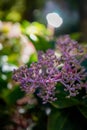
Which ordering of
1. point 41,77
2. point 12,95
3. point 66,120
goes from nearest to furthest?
point 41,77 → point 66,120 → point 12,95

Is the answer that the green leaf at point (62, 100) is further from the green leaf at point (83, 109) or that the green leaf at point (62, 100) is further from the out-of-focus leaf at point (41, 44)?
the out-of-focus leaf at point (41, 44)

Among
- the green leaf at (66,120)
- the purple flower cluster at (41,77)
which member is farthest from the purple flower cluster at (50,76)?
the green leaf at (66,120)

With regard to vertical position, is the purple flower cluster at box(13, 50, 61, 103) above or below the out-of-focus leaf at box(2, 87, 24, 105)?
below

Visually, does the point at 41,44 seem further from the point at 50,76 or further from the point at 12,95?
the point at 50,76

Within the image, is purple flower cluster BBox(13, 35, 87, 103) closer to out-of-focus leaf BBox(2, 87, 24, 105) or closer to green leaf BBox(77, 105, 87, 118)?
green leaf BBox(77, 105, 87, 118)

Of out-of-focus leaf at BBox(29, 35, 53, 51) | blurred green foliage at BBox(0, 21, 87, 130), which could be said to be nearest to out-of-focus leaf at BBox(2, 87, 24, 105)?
blurred green foliage at BBox(0, 21, 87, 130)

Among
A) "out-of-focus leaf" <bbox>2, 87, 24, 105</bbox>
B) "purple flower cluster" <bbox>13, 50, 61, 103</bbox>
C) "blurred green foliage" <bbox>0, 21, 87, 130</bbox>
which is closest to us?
"purple flower cluster" <bbox>13, 50, 61, 103</bbox>

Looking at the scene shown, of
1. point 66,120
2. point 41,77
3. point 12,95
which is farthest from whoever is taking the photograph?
point 12,95

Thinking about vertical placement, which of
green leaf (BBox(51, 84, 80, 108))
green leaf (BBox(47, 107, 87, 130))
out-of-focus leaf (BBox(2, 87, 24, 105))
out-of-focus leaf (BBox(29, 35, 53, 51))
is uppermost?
out-of-focus leaf (BBox(29, 35, 53, 51))

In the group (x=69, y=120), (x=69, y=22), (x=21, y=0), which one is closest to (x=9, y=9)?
(x=21, y=0)

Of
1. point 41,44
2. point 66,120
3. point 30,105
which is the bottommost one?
point 66,120

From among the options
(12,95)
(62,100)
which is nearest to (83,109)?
(62,100)
